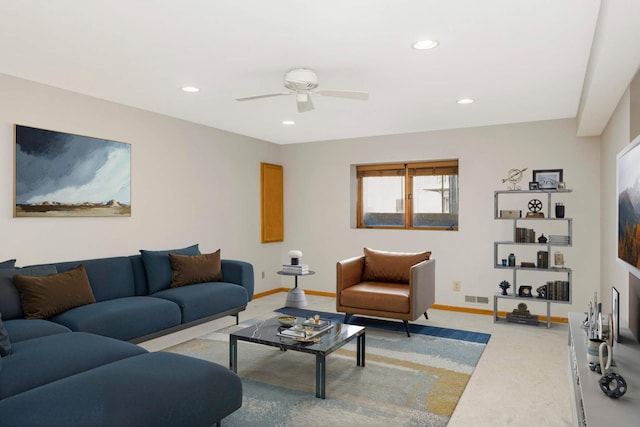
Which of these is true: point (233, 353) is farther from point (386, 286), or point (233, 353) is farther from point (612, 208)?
point (612, 208)

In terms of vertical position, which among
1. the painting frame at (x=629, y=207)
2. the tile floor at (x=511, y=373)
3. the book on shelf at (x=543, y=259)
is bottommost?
the tile floor at (x=511, y=373)

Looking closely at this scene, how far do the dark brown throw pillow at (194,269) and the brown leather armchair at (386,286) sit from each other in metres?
1.35

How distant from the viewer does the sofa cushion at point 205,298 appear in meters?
4.09

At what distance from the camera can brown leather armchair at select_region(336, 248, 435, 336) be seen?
14.5 ft

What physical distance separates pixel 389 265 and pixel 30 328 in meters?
3.49

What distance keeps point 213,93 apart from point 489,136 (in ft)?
11.2

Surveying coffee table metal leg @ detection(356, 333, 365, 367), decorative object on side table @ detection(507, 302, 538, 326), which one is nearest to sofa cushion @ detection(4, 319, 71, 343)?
coffee table metal leg @ detection(356, 333, 365, 367)

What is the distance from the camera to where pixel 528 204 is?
520 cm

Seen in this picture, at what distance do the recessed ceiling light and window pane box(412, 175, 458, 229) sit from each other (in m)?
3.22

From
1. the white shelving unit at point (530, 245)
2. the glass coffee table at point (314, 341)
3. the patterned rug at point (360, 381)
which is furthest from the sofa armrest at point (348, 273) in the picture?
the white shelving unit at point (530, 245)

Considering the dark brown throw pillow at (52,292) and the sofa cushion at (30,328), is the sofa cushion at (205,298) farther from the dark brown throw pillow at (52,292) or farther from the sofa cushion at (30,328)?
the sofa cushion at (30,328)

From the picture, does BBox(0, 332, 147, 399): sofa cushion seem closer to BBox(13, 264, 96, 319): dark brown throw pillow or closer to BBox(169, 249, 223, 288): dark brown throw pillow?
BBox(13, 264, 96, 319): dark brown throw pillow

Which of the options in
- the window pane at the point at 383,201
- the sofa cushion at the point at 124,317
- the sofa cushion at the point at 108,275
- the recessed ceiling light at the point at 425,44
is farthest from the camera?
the window pane at the point at 383,201

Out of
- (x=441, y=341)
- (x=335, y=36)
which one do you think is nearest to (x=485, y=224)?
(x=441, y=341)
